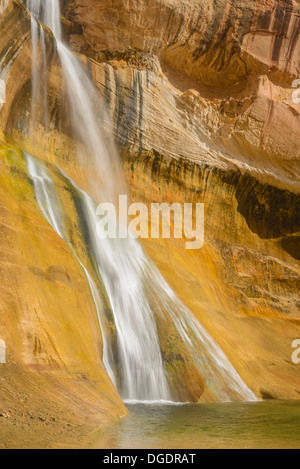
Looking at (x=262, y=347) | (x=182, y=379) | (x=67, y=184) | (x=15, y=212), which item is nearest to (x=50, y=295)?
(x=15, y=212)

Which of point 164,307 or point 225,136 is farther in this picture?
point 225,136

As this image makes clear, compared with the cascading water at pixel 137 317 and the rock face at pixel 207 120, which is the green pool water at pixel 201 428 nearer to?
the cascading water at pixel 137 317

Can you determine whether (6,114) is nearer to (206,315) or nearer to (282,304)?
(206,315)

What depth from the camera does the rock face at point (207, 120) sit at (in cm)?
1500

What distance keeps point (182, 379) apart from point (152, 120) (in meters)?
10.4

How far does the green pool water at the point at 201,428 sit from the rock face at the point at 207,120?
5881mm

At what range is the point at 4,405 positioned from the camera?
213 inches

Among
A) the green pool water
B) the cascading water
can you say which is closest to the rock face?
the cascading water

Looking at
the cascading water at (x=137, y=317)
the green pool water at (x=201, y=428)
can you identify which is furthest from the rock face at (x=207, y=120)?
the green pool water at (x=201, y=428)

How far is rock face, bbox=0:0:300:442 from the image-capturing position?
1500 centimetres

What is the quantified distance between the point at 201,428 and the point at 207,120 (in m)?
14.5

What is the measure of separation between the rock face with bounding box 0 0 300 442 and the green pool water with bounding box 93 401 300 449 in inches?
232

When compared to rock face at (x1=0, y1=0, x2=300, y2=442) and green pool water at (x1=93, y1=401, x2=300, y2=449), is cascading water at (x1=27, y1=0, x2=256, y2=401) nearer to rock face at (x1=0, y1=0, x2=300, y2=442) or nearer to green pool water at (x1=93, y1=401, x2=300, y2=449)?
green pool water at (x1=93, y1=401, x2=300, y2=449)

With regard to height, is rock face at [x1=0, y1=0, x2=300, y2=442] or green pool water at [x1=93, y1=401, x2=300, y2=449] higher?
rock face at [x1=0, y1=0, x2=300, y2=442]
